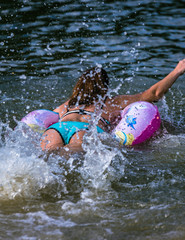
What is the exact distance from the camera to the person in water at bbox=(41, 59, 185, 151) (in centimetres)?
Result: 505

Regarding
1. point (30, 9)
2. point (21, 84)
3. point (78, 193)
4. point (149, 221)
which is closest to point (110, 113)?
point (78, 193)

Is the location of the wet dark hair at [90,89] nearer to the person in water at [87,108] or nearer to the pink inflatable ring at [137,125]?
the person in water at [87,108]

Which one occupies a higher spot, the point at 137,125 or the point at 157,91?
the point at 157,91

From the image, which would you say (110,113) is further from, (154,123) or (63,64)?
(63,64)

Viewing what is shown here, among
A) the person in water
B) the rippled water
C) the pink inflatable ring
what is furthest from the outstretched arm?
the rippled water

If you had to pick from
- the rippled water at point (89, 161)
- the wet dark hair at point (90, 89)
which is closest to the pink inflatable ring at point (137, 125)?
the rippled water at point (89, 161)

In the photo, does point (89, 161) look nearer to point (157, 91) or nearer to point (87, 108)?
point (87, 108)

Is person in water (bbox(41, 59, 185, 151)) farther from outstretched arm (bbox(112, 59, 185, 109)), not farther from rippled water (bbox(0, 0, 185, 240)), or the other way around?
rippled water (bbox(0, 0, 185, 240))

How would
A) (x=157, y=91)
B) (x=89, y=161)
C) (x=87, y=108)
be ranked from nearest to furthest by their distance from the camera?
(x=89, y=161), (x=87, y=108), (x=157, y=91)

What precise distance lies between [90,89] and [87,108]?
284mm

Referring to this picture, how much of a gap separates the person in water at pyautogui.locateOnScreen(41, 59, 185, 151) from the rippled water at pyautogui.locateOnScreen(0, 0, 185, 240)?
214 millimetres

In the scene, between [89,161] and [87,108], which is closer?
[89,161]

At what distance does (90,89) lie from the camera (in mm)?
5426

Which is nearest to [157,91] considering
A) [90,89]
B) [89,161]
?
[90,89]
